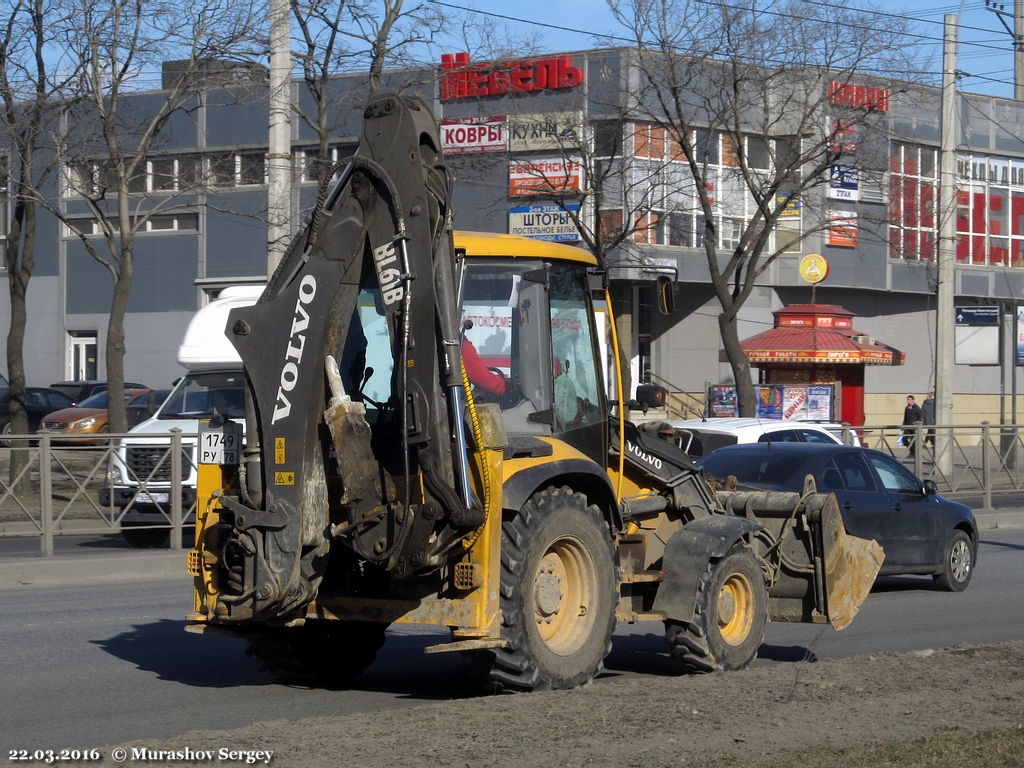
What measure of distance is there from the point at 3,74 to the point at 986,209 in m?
36.5

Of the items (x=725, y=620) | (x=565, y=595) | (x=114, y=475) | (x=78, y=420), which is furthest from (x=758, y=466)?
(x=78, y=420)

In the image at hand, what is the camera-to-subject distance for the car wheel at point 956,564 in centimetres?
1406

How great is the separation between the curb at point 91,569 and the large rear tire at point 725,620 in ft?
25.9

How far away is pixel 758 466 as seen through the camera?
43.2 feet

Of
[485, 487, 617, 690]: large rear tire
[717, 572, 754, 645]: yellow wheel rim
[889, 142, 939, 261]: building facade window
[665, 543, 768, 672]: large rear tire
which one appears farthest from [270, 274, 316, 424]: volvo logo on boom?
[889, 142, 939, 261]: building facade window

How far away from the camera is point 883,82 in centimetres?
2797

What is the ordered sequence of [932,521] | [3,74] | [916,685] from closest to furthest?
[916,685] → [932,521] → [3,74]

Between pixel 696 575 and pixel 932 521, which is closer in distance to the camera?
pixel 696 575

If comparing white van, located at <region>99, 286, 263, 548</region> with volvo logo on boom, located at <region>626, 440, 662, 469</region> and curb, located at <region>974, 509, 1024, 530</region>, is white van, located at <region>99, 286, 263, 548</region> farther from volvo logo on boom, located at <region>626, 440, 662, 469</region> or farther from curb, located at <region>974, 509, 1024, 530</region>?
curb, located at <region>974, 509, 1024, 530</region>

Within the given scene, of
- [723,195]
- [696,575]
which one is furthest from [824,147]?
[696,575]

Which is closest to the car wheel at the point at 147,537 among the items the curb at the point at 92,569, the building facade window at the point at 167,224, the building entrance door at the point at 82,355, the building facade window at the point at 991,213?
the curb at the point at 92,569

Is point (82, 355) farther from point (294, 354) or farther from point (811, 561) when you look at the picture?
point (294, 354)

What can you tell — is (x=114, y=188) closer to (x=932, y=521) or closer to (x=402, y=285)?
(x=932, y=521)

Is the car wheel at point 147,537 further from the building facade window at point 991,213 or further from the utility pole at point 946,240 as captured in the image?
the building facade window at point 991,213
